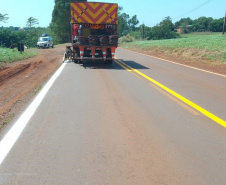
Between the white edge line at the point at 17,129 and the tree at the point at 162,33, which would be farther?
the tree at the point at 162,33

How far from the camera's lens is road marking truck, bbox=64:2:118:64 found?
1577 cm

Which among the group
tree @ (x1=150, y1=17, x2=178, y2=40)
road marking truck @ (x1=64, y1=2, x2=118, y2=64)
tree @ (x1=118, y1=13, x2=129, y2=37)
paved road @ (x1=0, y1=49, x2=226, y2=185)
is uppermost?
tree @ (x1=118, y1=13, x2=129, y2=37)

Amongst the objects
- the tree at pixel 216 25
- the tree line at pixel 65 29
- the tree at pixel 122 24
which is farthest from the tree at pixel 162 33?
the tree at pixel 216 25

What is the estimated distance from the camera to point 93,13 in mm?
16188

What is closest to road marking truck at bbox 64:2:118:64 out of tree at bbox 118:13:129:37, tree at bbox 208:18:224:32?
tree at bbox 118:13:129:37

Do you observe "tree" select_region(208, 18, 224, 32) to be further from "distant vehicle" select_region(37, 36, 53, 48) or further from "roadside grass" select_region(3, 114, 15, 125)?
"roadside grass" select_region(3, 114, 15, 125)

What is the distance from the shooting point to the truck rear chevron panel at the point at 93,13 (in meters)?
16.1

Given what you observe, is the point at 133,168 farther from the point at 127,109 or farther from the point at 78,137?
the point at 127,109

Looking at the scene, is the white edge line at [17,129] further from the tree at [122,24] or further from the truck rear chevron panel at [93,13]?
the tree at [122,24]

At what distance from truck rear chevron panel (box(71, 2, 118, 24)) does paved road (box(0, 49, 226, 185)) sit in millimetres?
9435

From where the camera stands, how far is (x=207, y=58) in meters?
21.7

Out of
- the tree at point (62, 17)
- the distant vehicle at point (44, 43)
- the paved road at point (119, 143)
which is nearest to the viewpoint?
the paved road at point (119, 143)

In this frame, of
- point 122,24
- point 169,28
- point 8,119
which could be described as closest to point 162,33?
point 169,28

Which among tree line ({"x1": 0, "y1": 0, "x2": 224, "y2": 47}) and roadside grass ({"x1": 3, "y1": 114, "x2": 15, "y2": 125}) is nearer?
roadside grass ({"x1": 3, "y1": 114, "x2": 15, "y2": 125})
